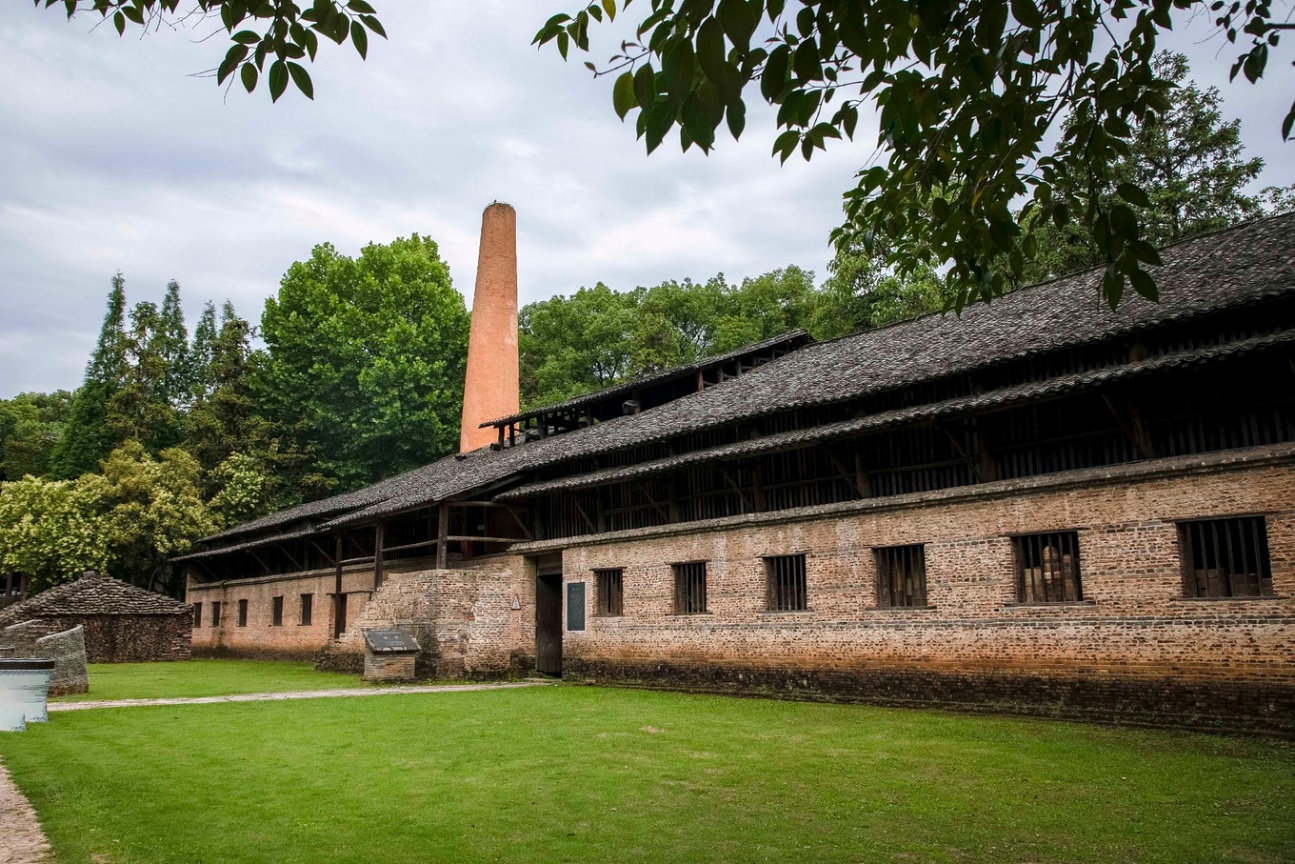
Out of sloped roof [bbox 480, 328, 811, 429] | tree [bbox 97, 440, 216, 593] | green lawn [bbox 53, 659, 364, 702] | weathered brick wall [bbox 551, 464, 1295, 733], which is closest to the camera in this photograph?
weathered brick wall [bbox 551, 464, 1295, 733]

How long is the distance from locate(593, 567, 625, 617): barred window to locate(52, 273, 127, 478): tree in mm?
37812

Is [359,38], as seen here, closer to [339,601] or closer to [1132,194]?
[1132,194]

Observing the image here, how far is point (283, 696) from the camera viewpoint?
17.9m

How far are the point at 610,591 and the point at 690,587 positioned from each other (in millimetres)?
2544

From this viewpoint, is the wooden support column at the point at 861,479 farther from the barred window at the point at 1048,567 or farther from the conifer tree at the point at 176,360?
the conifer tree at the point at 176,360

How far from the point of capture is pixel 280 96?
439 centimetres

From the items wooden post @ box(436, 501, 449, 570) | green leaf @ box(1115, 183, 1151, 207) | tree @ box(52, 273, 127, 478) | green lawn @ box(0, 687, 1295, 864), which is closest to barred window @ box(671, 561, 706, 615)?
green lawn @ box(0, 687, 1295, 864)

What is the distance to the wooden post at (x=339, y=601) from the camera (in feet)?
94.3

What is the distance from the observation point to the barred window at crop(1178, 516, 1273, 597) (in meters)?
11.6

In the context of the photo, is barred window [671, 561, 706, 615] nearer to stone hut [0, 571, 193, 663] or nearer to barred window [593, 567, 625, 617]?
barred window [593, 567, 625, 617]

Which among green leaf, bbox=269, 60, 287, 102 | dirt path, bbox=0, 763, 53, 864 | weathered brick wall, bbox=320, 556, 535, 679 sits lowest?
dirt path, bbox=0, 763, 53, 864

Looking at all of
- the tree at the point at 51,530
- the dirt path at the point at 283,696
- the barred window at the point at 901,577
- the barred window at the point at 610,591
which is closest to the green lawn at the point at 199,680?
the dirt path at the point at 283,696

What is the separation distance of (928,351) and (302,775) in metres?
12.9

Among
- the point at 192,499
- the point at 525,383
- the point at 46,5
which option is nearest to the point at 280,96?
the point at 46,5
